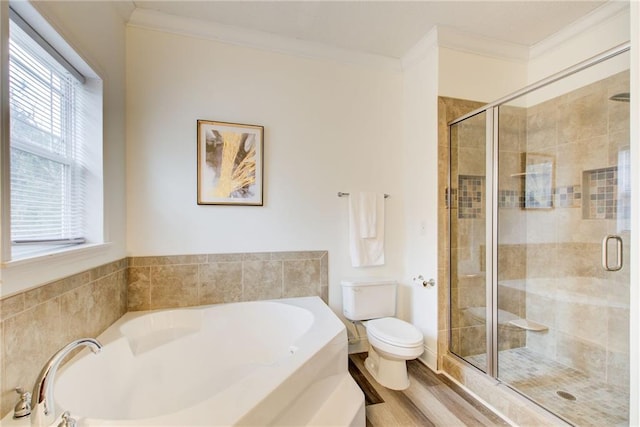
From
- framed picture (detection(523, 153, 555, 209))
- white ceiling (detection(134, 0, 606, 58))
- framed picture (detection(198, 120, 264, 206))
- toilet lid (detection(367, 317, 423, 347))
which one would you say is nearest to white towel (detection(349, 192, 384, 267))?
toilet lid (detection(367, 317, 423, 347))

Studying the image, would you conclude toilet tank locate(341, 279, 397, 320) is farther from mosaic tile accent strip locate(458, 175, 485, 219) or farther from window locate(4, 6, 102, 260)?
window locate(4, 6, 102, 260)

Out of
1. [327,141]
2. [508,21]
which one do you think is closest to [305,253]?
[327,141]

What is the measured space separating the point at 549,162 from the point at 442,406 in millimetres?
2021

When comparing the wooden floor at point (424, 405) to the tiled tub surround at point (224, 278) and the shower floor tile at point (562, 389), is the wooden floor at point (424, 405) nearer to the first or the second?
the shower floor tile at point (562, 389)

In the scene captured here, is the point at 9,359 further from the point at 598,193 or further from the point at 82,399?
the point at 598,193

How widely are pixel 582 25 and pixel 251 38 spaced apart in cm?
250

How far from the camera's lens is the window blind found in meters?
1.10

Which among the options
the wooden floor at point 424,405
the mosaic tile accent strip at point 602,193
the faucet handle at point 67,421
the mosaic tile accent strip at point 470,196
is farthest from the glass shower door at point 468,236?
the faucet handle at point 67,421

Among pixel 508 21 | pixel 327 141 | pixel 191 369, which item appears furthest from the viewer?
pixel 327 141

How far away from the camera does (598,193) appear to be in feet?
6.18

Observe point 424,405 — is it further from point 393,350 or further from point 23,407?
point 23,407

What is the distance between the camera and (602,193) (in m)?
1.86

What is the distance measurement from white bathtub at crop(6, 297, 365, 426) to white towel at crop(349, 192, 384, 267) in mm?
558

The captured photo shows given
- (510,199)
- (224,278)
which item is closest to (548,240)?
(510,199)
